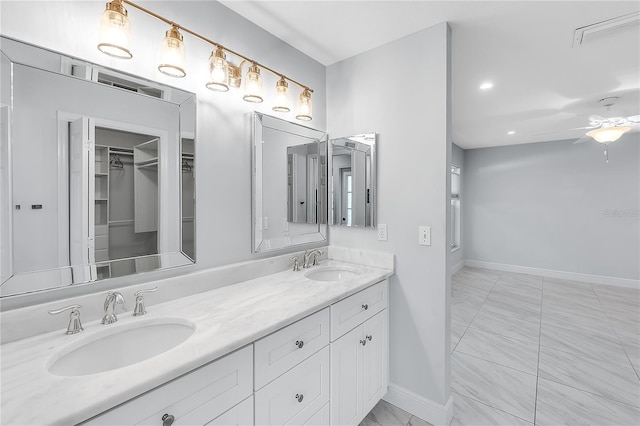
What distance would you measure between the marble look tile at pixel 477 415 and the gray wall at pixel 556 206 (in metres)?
4.44

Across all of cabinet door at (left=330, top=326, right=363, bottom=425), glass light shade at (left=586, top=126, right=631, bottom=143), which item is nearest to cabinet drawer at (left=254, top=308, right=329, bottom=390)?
cabinet door at (left=330, top=326, right=363, bottom=425)

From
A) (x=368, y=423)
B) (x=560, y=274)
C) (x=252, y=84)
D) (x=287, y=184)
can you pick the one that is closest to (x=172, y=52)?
(x=252, y=84)

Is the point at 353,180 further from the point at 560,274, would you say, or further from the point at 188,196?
the point at 560,274

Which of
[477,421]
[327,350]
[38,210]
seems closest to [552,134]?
[477,421]

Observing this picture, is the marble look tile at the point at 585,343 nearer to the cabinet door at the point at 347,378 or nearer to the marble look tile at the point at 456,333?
the marble look tile at the point at 456,333

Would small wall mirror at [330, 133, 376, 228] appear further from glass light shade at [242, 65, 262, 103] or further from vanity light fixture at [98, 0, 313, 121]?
glass light shade at [242, 65, 262, 103]

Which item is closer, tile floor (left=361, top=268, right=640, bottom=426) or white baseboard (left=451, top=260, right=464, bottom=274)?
tile floor (left=361, top=268, right=640, bottom=426)

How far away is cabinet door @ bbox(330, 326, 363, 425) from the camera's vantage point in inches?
57.7

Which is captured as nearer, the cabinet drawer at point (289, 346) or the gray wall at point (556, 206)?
the cabinet drawer at point (289, 346)

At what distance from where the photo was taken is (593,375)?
2299 mm

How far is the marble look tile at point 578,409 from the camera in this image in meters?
1.82

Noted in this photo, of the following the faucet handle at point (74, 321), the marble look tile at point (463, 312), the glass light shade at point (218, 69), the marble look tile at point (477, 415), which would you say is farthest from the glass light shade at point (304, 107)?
the marble look tile at point (463, 312)

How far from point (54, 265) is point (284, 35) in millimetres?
1806

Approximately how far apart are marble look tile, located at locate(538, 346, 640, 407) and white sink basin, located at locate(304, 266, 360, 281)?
180 centimetres
